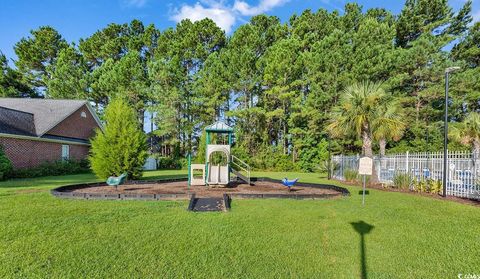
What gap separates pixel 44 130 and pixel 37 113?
12.1 feet

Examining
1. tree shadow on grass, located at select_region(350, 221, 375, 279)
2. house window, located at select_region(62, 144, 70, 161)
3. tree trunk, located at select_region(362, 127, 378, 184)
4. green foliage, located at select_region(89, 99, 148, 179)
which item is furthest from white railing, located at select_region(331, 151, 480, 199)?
house window, located at select_region(62, 144, 70, 161)

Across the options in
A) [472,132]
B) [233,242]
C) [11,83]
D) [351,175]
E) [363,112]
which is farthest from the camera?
[11,83]

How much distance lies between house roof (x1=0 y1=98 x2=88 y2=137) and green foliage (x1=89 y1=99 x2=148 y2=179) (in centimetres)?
858

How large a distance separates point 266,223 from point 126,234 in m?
2.81

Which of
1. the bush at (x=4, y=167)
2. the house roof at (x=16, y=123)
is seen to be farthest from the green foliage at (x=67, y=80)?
the bush at (x=4, y=167)

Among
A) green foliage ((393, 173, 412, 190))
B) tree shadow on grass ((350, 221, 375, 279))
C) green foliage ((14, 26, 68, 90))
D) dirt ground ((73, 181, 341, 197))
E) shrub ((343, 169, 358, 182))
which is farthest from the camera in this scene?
green foliage ((14, 26, 68, 90))

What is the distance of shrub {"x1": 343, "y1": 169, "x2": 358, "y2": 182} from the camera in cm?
1552

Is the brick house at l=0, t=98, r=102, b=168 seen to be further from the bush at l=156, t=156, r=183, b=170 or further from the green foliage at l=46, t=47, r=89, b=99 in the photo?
the green foliage at l=46, t=47, r=89, b=99

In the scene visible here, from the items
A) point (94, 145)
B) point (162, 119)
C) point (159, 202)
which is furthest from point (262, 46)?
point (159, 202)

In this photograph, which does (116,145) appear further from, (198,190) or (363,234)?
(363,234)

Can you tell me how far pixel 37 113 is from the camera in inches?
883

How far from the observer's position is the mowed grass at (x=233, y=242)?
386 cm

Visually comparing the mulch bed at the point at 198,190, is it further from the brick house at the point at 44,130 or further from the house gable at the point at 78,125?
the house gable at the point at 78,125

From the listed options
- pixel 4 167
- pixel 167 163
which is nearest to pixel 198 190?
pixel 4 167
